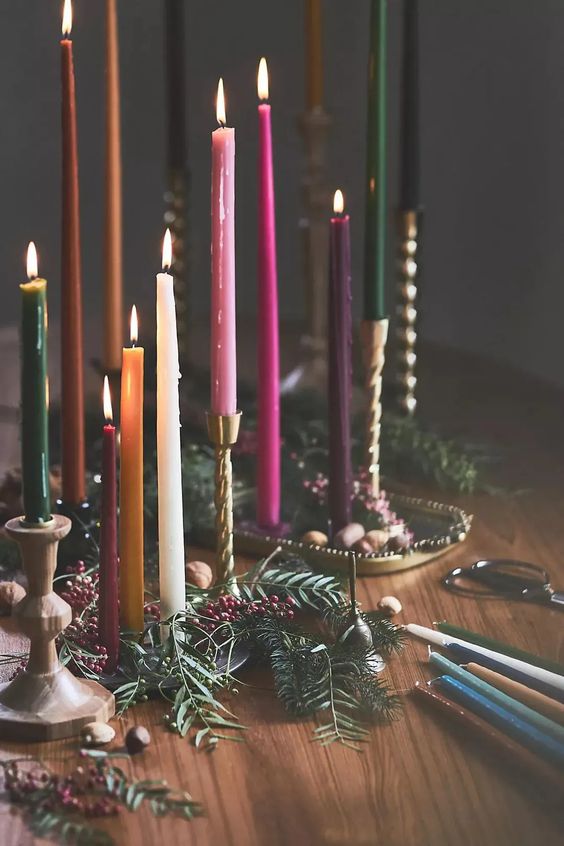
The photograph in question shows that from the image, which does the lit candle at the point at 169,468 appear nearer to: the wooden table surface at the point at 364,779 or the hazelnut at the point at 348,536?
the wooden table surface at the point at 364,779

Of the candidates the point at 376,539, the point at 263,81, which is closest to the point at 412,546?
the point at 376,539

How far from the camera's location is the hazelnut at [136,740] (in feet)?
2.10

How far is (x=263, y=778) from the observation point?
0.63m

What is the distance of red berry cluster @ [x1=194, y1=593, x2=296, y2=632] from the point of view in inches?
29.3

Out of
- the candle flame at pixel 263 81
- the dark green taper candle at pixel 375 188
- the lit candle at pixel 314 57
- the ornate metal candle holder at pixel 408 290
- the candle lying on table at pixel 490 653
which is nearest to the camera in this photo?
the candle lying on table at pixel 490 653

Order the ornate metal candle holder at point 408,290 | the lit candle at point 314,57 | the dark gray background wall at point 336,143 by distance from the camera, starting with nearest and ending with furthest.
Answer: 1. the ornate metal candle holder at point 408,290
2. the lit candle at point 314,57
3. the dark gray background wall at point 336,143

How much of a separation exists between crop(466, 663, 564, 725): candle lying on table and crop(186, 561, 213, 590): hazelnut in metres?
0.21

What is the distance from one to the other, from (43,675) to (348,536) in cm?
29

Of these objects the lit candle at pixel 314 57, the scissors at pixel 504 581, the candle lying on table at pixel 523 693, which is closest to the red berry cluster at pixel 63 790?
the candle lying on table at pixel 523 693

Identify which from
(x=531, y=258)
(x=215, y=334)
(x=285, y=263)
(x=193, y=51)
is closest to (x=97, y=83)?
(x=193, y=51)

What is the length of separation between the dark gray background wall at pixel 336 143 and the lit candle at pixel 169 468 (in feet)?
2.25

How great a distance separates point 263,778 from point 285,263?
1099 mm

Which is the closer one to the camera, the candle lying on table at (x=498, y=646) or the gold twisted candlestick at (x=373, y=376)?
the candle lying on table at (x=498, y=646)

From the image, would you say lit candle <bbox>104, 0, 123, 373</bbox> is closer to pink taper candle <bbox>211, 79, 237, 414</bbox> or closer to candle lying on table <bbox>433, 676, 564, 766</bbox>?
pink taper candle <bbox>211, 79, 237, 414</bbox>
